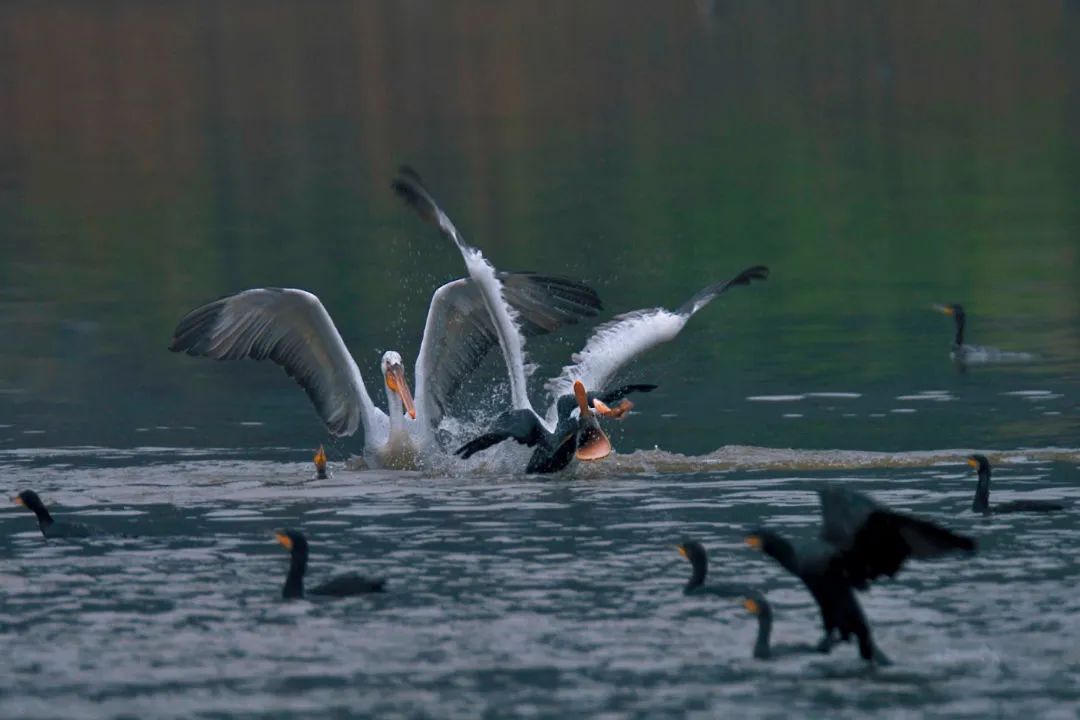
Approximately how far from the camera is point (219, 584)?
49.6 ft

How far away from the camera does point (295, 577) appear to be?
14.5 meters

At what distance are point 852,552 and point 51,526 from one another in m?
5.67

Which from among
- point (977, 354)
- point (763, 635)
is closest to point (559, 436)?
point (763, 635)

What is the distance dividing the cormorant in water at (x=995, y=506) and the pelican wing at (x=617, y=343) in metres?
4.21

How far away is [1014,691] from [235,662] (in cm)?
390

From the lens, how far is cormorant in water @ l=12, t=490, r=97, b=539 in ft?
53.7

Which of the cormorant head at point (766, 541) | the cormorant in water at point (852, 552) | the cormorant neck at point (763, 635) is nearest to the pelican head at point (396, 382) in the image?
the cormorant head at point (766, 541)

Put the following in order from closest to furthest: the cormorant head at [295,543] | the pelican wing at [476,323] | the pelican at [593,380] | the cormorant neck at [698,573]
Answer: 1. the cormorant neck at [698,573]
2. the cormorant head at [295,543]
3. the pelican at [593,380]
4. the pelican wing at [476,323]

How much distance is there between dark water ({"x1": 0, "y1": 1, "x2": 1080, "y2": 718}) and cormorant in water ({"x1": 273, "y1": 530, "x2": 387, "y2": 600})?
83 mm

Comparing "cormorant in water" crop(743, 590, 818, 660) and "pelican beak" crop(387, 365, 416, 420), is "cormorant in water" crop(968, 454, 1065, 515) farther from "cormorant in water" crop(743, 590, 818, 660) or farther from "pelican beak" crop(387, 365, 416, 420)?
"pelican beak" crop(387, 365, 416, 420)

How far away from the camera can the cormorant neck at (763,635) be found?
42.3 ft

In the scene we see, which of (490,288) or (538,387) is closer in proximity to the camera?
(490,288)

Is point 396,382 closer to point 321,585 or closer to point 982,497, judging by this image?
point 982,497

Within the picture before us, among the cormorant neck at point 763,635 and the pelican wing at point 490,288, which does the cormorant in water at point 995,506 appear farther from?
the pelican wing at point 490,288
